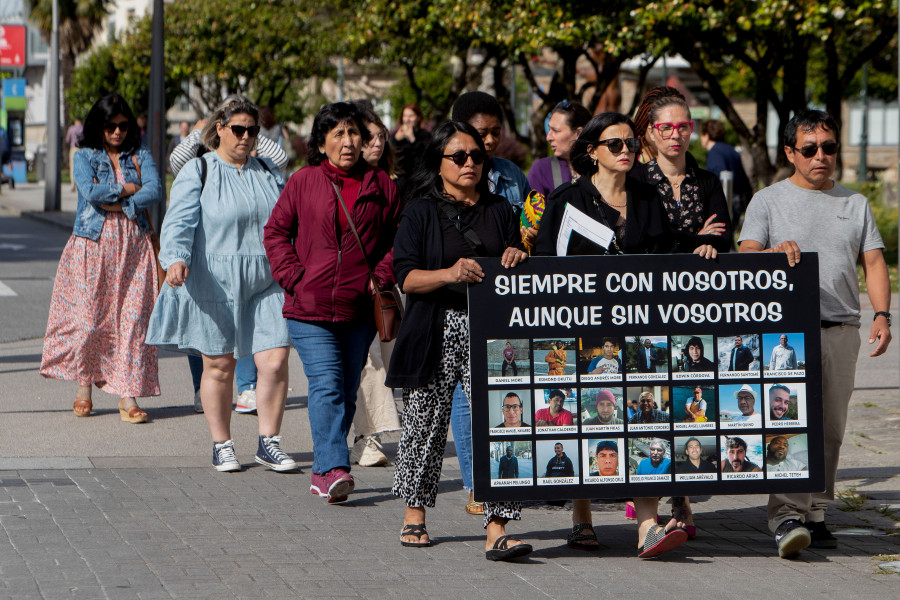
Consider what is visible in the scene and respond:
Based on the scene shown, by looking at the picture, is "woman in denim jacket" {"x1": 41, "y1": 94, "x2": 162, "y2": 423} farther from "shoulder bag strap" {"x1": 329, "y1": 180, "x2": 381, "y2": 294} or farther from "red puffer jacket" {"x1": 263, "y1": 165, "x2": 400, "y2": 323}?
"shoulder bag strap" {"x1": 329, "y1": 180, "x2": 381, "y2": 294}

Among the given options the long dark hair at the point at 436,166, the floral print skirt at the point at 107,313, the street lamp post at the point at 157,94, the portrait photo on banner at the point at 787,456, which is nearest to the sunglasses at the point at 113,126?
the floral print skirt at the point at 107,313

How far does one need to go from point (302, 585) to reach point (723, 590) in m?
1.53

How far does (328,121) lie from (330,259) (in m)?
0.65

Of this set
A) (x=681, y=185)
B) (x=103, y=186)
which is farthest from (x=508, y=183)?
(x=103, y=186)

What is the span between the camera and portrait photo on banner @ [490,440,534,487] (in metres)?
5.16

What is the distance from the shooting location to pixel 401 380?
537 cm

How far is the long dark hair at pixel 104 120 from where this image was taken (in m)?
8.18


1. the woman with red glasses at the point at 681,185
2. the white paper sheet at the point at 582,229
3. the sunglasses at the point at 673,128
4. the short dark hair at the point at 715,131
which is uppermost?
the short dark hair at the point at 715,131

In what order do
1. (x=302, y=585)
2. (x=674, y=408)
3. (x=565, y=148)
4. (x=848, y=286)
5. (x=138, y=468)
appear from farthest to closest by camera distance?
(x=138, y=468), (x=565, y=148), (x=848, y=286), (x=674, y=408), (x=302, y=585)

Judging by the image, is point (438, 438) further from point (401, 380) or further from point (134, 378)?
point (134, 378)

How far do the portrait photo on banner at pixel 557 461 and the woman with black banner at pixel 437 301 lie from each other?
0.22 meters

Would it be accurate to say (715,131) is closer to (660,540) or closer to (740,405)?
(740,405)

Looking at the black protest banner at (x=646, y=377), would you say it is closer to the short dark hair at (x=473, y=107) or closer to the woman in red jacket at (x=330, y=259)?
the woman in red jacket at (x=330, y=259)

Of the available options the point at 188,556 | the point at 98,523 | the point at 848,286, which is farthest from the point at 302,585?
the point at 848,286
